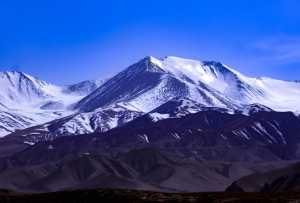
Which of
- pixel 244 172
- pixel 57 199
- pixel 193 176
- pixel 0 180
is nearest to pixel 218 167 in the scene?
pixel 244 172

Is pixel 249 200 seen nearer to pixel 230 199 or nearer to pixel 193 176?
pixel 230 199

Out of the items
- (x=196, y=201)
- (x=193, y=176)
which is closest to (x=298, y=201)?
(x=196, y=201)

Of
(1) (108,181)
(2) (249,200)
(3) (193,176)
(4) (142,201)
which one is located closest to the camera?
(2) (249,200)

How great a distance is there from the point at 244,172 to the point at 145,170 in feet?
106

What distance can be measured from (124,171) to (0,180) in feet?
127

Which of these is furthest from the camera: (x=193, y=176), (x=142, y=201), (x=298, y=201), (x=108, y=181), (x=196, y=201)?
(x=193, y=176)

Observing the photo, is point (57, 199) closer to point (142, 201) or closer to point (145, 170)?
point (142, 201)

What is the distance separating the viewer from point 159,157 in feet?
616

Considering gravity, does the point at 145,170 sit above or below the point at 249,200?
above

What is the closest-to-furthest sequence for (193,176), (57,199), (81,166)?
(57,199), (193,176), (81,166)

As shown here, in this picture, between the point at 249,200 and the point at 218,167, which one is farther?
the point at 218,167

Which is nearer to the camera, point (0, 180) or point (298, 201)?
point (298, 201)

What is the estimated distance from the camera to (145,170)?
180875 mm

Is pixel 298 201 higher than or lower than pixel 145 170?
lower
